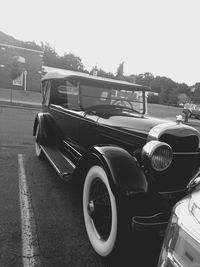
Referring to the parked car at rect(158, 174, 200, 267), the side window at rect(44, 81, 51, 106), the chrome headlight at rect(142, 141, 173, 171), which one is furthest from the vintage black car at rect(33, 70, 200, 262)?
the side window at rect(44, 81, 51, 106)

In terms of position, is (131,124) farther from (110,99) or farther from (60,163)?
(60,163)

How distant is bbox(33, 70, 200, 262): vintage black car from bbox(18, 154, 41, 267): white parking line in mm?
539

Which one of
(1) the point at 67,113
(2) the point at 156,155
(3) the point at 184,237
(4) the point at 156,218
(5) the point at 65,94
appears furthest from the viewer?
(5) the point at 65,94

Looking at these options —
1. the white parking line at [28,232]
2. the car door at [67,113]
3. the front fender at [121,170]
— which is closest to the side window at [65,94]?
the car door at [67,113]

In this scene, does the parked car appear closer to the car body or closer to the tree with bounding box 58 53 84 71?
the car body

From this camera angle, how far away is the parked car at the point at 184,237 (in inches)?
42.4

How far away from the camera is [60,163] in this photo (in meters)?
3.49

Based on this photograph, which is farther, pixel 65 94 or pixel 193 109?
pixel 193 109

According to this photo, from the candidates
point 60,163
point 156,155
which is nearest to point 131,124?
point 156,155

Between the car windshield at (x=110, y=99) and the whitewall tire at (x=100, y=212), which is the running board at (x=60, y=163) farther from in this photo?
the car windshield at (x=110, y=99)

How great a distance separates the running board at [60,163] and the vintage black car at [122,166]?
0.02 m

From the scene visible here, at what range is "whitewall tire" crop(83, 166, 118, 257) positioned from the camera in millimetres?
2033

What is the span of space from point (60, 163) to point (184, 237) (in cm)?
255

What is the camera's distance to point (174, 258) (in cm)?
116
